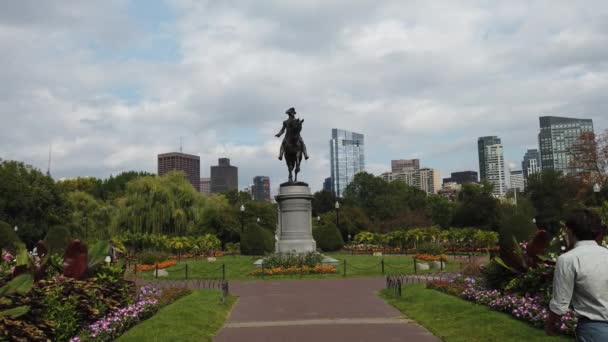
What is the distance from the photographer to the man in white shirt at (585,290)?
480 centimetres

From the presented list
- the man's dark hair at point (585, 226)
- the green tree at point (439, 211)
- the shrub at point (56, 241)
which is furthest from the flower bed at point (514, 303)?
the green tree at point (439, 211)

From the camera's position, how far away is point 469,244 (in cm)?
4491

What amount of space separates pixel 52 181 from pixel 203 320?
47.2 metres

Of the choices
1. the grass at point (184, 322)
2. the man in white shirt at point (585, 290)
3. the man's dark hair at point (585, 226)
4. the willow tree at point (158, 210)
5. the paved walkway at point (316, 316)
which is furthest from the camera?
the willow tree at point (158, 210)

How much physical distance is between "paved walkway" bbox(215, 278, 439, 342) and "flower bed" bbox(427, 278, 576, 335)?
1.90 m

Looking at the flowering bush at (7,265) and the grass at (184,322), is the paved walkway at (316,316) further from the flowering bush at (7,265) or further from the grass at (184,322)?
the flowering bush at (7,265)

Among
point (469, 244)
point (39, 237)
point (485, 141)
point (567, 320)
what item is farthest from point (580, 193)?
point (485, 141)

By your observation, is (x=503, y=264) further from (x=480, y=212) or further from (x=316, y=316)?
(x=480, y=212)

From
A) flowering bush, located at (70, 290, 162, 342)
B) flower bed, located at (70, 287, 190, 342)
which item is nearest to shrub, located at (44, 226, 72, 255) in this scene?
flower bed, located at (70, 287, 190, 342)

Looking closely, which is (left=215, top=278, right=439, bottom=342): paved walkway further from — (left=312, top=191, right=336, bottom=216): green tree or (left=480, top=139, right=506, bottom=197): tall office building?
(left=480, top=139, right=506, bottom=197): tall office building

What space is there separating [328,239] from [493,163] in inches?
5603

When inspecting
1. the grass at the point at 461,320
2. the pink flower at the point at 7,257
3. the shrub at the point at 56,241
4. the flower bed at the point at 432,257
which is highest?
the shrub at the point at 56,241

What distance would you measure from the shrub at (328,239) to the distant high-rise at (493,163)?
409ft

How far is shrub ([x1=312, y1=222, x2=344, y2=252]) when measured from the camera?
44438 mm
